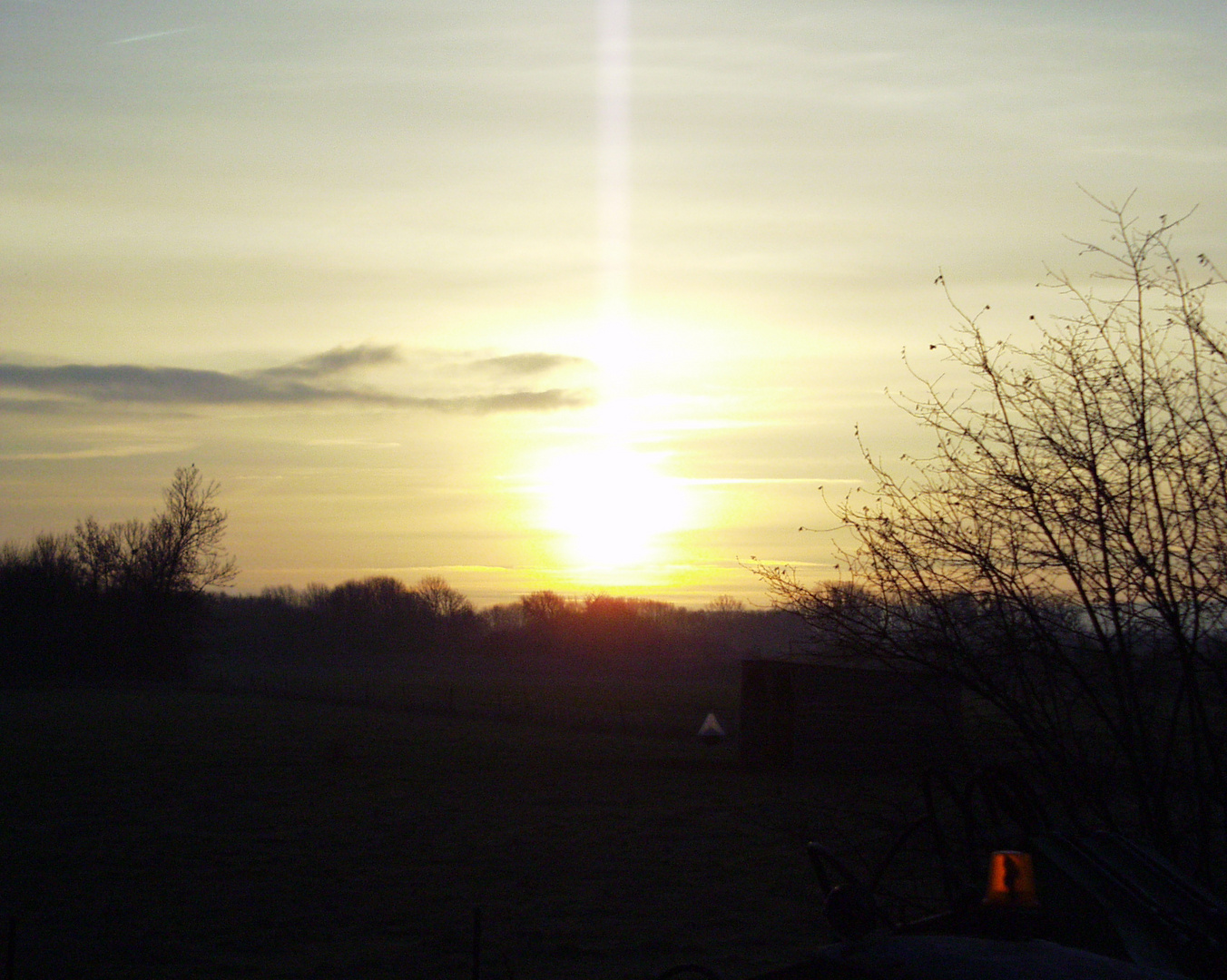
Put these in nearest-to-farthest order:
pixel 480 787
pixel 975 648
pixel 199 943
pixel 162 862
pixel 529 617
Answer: pixel 975 648, pixel 199 943, pixel 162 862, pixel 480 787, pixel 529 617

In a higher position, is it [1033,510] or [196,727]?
[1033,510]

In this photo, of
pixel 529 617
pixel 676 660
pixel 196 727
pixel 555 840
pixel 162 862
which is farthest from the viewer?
pixel 529 617

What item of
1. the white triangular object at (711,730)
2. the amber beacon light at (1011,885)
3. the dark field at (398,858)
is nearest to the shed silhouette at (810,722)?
the dark field at (398,858)

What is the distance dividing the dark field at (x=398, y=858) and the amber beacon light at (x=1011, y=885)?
265 inches

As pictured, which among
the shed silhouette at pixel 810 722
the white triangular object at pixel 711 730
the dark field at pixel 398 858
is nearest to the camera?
the dark field at pixel 398 858

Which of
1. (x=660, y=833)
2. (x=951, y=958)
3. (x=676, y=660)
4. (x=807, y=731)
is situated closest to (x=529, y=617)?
(x=676, y=660)

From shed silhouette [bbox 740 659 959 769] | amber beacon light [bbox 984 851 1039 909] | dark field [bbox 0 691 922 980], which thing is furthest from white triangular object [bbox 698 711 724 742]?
amber beacon light [bbox 984 851 1039 909]

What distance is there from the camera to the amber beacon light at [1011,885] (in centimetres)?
269

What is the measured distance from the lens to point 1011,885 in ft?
8.86

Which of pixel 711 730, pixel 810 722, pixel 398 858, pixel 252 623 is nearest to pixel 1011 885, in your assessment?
pixel 398 858

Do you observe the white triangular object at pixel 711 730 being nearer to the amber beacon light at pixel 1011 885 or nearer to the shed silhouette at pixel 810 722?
the shed silhouette at pixel 810 722

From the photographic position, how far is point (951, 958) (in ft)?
8.95

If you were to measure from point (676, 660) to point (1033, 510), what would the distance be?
8696 centimetres

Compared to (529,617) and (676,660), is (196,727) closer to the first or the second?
(676,660)
